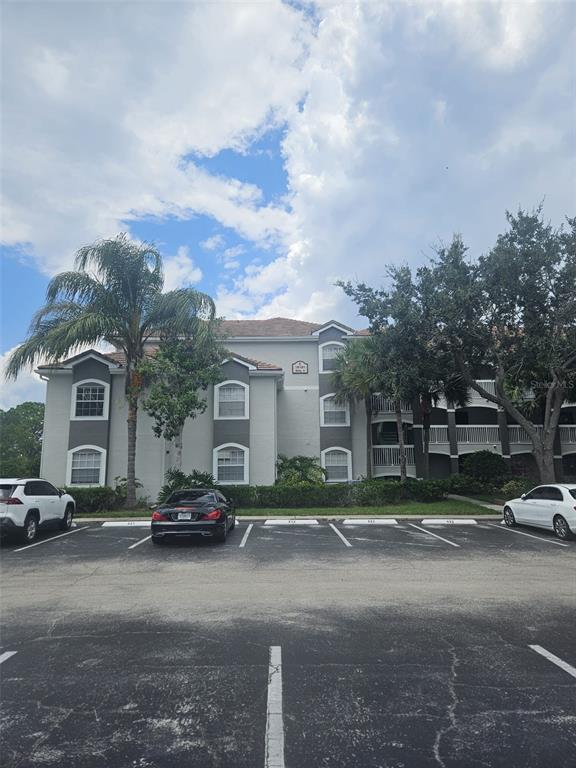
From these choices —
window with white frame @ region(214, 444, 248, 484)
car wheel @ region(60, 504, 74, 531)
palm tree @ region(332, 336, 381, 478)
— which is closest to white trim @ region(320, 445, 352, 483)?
palm tree @ region(332, 336, 381, 478)

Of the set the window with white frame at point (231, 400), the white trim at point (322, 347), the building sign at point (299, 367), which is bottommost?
the window with white frame at point (231, 400)

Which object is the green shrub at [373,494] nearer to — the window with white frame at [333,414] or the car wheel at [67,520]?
the window with white frame at [333,414]

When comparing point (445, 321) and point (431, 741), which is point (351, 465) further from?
point (431, 741)

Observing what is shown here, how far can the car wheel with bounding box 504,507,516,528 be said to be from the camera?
16.3 metres

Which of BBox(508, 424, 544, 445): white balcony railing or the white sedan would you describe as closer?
the white sedan

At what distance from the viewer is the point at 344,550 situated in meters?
12.1

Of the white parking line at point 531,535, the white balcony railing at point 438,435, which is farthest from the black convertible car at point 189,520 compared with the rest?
the white balcony railing at point 438,435

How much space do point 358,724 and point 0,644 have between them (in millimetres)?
4457

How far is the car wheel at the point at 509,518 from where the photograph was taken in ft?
53.6

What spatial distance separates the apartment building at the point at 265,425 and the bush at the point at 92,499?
2.91 meters

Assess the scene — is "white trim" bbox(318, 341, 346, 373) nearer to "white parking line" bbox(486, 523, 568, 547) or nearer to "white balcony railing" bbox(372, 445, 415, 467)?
"white balcony railing" bbox(372, 445, 415, 467)

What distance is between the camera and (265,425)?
80.1 ft

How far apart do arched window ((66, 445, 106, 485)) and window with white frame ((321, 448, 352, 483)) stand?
37.5 feet

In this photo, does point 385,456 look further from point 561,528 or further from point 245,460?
point 561,528
